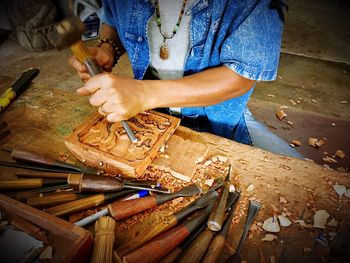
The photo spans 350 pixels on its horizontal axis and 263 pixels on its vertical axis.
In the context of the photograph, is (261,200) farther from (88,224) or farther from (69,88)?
(69,88)

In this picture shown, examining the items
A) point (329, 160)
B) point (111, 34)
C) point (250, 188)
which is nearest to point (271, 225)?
point (250, 188)

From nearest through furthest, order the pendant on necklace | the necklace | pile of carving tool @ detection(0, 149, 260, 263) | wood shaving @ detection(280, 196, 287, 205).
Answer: pile of carving tool @ detection(0, 149, 260, 263)
wood shaving @ detection(280, 196, 287, 205)
the necklace
the pendant on necklace

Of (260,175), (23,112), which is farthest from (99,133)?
(260,175)

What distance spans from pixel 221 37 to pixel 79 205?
102 cm

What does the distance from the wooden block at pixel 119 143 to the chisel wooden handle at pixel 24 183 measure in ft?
0.58

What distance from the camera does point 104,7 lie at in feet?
→ 5.74

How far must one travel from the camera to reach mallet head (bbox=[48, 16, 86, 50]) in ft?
2.99

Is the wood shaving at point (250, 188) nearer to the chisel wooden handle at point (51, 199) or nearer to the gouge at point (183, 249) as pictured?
the gouge at point (183, 249)

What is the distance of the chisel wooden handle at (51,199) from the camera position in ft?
3.39

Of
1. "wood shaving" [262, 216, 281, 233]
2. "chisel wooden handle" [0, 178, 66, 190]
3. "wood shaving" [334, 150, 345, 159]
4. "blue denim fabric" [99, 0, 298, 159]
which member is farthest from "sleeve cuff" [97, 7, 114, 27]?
→ "wood shaving" [334, 150, 345, 159]

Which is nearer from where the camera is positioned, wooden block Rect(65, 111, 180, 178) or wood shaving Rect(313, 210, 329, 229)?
wood shaving Rect(313, 210, 329, 229)

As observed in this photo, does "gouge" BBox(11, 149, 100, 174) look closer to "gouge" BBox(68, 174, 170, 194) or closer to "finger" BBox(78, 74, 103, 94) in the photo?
"gouge" BBox(68, 174, 170, 194)

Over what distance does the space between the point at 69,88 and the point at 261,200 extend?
2.90 m

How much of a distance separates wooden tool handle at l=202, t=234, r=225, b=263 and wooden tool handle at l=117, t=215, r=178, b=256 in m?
0.16
